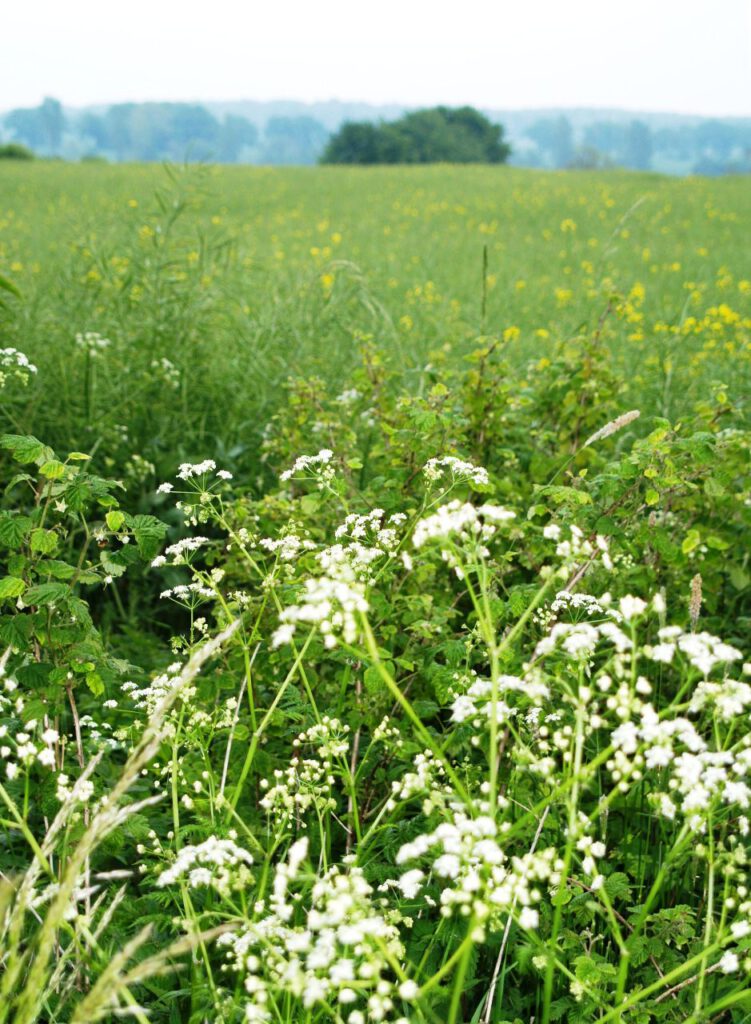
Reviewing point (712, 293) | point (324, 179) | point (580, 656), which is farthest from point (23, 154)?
point (580, 656)

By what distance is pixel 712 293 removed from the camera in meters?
9.76

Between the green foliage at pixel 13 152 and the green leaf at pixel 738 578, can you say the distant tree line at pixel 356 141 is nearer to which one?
the green foliage at pixel 13 152

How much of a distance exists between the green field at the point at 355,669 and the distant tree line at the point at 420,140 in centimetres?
4844

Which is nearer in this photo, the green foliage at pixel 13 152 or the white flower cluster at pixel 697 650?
the white flower cluster at pixel 697 650

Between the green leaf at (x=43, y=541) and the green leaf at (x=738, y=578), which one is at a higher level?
the green leaf at (x=43, y=541)

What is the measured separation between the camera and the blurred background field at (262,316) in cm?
394

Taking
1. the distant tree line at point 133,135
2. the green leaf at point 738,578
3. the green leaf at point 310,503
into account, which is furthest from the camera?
the distant tree line at point 133,135

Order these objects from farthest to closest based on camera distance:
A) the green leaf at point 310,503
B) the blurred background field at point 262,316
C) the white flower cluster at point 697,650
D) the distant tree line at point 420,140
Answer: the distant tree line at point 420,140 → the blurred background field at point 262,316 → the green leaf at point 310,503 → the white flower cluster at point 697,650

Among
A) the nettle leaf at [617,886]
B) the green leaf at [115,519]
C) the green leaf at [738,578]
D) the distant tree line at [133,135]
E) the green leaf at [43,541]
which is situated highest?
the distant tree line at [133,135]

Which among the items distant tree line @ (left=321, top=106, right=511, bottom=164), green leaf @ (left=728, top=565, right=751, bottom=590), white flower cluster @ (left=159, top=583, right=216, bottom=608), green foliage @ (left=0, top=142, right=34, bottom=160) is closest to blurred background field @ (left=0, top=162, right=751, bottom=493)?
green leaf @ (left=728, top=565, right=751, bottom=590)

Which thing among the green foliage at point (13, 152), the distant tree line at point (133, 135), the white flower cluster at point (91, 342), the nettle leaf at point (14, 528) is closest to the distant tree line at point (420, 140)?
the green foliage at point (13, 152)

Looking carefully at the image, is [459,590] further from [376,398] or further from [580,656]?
[580,656]

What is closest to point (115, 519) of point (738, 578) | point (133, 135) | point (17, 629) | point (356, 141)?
point (17, 629)

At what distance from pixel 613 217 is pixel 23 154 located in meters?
33.0
